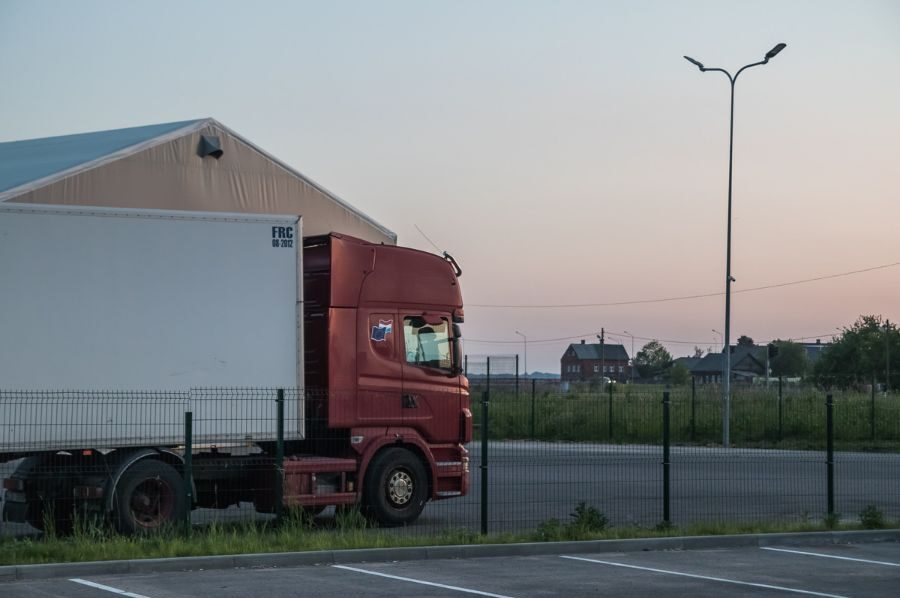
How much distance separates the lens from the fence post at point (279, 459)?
14.1m

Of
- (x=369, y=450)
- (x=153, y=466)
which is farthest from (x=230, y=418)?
(x=369, y=450)

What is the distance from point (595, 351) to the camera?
598ft

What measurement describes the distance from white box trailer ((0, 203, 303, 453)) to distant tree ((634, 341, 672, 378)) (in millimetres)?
166129

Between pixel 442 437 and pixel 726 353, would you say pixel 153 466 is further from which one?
pixel 726 353

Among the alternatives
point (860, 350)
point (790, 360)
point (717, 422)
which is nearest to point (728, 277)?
point (717, 422)

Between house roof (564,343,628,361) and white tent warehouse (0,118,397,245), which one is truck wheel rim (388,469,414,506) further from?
house roof (564,343,628,361)

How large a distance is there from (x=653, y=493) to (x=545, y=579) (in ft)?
32.3

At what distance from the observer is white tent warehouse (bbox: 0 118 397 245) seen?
46.6ft

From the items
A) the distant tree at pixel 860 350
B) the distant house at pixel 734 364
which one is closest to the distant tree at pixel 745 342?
the distant house at pixel 734 364

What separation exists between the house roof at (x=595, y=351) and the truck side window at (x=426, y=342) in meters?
164

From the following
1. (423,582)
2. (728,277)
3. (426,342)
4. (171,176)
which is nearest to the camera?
(423,582)

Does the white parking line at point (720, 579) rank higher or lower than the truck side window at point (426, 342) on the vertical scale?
lower

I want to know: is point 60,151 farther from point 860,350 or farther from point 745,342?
point 745,342

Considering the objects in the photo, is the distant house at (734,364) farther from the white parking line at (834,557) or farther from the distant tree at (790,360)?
the white parking line at (834,557)
